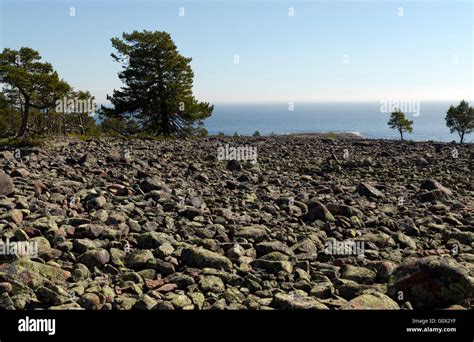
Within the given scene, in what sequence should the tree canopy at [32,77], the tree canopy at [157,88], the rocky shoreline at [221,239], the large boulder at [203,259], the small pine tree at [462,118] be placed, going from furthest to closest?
1. the small pine tree at [462,118]
2. the tree canopy at [157,88]
3. the tree canopy at [32,77]
4. the large boulder at [203,259]
5. the rocky shoreline at [221,239]

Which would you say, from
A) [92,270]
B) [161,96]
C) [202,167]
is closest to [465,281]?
[92,270]

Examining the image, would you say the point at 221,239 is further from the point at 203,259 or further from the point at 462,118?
the point at 462,118

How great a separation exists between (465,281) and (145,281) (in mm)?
4900

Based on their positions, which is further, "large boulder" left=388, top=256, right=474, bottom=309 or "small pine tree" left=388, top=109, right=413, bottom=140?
"small pine tree" left=388, top=109, right=413, bottom=140

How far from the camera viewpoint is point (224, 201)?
11.6 metres

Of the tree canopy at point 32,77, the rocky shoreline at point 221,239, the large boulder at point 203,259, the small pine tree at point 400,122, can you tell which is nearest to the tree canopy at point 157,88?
the tree canopy at point 32,77

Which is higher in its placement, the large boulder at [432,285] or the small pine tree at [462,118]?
the small pine tree at [462,118]

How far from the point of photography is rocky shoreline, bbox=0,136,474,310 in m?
5.79

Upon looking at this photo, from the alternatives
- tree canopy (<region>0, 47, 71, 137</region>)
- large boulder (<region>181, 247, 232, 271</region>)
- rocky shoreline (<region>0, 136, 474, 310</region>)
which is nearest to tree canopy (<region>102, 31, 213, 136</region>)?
tree canopy (<region>0, 47, 71, 137</region>)

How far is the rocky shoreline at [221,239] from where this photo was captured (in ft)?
19.0

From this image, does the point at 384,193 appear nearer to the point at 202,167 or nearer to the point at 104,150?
the point at 202,167

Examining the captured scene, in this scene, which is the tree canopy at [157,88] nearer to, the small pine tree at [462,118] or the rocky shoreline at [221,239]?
the rocky shoreline at [221,239]

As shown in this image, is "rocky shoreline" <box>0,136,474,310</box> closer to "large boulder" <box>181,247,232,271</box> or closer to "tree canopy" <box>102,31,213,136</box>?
"large boulder" <box>181,247,232,271</box>

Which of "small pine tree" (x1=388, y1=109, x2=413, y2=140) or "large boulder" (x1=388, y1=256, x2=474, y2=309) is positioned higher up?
"small pine tree" (x1=388, y1=109, x2=413, y2=140)
